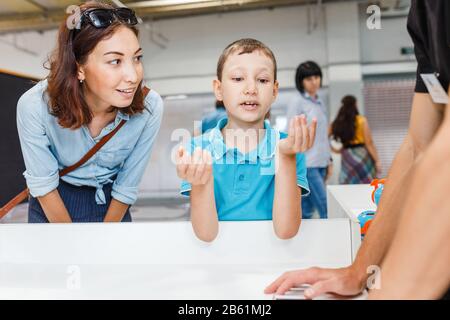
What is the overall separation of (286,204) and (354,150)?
1900 mm

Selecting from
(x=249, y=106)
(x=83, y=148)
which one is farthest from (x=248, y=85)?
(x=83, y=148)

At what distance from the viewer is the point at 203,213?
0.86 metres

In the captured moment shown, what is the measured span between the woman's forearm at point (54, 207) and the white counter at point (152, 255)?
207 mm

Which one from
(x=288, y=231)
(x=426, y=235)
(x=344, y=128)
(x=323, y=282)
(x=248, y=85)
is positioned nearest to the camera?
(x=426, y=235)

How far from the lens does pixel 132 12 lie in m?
1.09

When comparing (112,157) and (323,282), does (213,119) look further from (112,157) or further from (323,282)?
(323,282)

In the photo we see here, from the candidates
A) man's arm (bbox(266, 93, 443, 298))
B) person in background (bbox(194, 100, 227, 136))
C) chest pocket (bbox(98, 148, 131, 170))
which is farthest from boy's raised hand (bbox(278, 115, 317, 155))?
chest pocket (bbox(98, 148, 131, 170))

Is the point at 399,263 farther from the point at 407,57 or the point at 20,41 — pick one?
the point at 407,57

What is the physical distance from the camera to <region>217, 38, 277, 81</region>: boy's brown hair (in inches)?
39.9

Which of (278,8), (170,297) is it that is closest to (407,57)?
(278,8)

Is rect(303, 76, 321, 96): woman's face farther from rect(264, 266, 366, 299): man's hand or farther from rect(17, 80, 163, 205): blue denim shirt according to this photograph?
rect(264, 266, 366, 299): man's hand

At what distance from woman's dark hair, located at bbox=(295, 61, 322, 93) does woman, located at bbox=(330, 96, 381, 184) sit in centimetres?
127

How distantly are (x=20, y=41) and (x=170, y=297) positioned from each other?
1074 millimetres

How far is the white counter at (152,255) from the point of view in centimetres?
77
